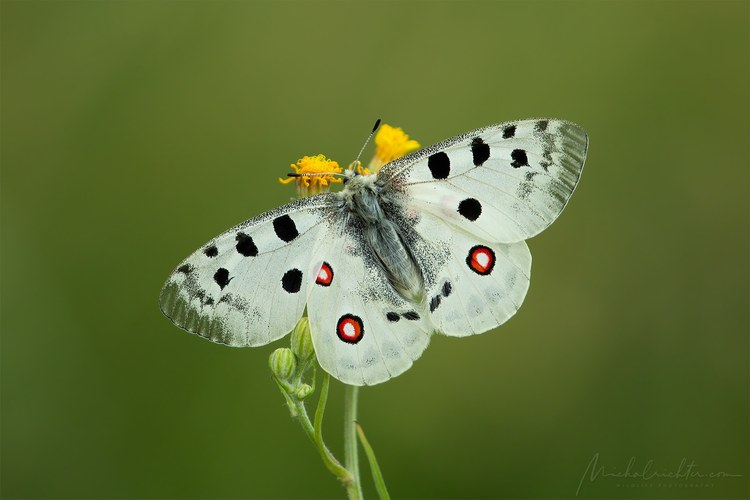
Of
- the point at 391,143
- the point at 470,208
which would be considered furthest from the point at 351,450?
the point at 391,143

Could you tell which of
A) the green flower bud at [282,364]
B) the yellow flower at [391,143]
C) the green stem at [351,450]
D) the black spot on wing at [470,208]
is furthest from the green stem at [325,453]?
the yellow flower at [391,143]

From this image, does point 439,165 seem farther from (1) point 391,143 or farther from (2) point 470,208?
(1) point 391,143

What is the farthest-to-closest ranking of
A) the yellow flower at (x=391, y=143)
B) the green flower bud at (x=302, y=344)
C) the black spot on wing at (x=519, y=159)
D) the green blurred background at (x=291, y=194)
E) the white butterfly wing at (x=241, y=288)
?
the green blurred background at (x=291, y=194) → the yellow flower at (x=391, y=143) → the green flower bud at (x=302, y=344) → the black spot on wing at (x=519, y=159) → the white butterfly wing at (x=241, y=288)

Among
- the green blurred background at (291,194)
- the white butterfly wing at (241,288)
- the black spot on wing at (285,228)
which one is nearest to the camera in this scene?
the white butterfly wing at (241,288)

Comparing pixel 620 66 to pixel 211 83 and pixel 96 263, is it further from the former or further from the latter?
pixel 96 263

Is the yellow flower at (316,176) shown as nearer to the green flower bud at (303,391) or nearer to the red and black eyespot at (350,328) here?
the red and black eyespot at (350,328)

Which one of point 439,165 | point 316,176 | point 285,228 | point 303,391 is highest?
point 316,176
